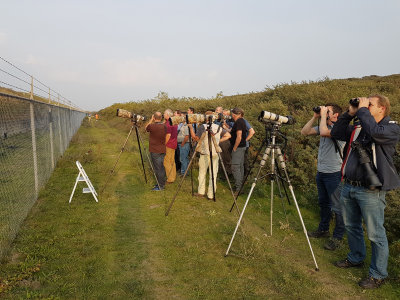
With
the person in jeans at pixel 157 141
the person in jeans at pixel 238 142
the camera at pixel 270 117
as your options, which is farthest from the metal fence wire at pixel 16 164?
the person in jeans at pixel 238 142

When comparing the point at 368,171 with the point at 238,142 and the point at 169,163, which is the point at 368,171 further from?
the point at 169,163

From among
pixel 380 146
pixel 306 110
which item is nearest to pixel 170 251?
pixel 380 146

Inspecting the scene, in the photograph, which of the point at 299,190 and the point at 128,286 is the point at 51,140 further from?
the point at 299,190

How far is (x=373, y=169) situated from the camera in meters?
3.24

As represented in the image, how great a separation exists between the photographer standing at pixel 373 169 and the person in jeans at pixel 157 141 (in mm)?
4578

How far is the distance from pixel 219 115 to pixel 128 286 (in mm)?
3479

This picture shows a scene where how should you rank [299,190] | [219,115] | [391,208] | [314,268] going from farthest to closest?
[299,190], [219,115], [391,208], [314,268]

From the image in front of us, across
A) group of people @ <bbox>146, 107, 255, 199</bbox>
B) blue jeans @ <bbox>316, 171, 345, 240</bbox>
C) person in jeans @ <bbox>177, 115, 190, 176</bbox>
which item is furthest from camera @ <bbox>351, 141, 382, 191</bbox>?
person in jeans @ <bbox>177, 115, 190, 176</bbox>

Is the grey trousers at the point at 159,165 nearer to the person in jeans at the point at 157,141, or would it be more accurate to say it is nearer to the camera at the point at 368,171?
the person in jeans at the point at 157,141

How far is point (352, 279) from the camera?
3.57m

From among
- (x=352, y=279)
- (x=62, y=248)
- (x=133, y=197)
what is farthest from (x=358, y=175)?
(x=133, y=197)

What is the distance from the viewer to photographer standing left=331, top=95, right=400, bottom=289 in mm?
3113

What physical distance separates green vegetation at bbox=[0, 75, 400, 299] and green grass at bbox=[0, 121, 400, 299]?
0.04 ft

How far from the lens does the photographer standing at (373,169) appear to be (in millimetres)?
3113
